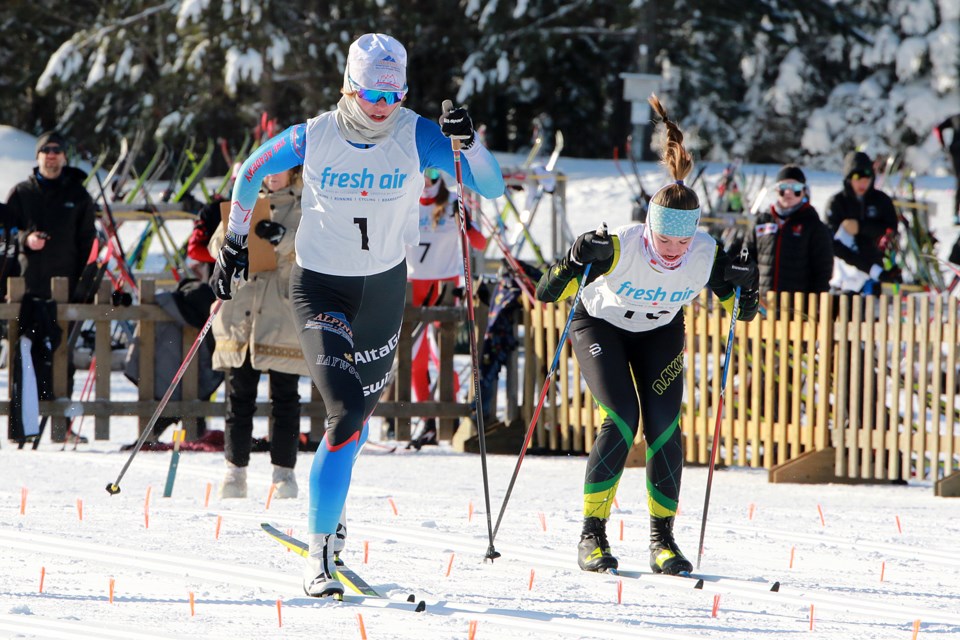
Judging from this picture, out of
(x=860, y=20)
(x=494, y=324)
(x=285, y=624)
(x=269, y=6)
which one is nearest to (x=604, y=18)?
(x=860, y=20)

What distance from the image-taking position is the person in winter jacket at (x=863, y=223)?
10273 millimetres

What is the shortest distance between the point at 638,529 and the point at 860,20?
24559 millimetres

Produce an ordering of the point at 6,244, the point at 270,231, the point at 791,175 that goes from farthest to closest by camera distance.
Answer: the point at 791,175, the point at 6,244, the point at 270,231

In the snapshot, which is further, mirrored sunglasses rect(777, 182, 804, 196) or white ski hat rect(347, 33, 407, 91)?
mirrored sunglasses rect(777, 182, 804, 196)

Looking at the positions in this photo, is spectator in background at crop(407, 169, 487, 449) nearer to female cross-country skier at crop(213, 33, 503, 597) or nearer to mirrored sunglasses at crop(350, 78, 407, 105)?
female cross-country skier at crop(213, 33, 503, 597)

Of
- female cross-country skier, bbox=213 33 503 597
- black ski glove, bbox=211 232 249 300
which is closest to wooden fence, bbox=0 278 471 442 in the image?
black ski glove, bbox=211 232 249 300

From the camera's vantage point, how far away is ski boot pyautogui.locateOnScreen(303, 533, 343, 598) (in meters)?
4.24

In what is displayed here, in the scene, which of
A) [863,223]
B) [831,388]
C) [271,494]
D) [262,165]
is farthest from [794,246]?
[262,165]

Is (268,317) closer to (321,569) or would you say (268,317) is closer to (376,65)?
(376,65)

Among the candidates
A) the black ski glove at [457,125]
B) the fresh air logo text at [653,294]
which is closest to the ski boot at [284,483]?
the fresh air logo text at [653,294]

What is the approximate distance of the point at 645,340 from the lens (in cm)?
513

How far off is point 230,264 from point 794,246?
4.84 m

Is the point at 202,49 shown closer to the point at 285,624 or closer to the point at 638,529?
the point at 638,529

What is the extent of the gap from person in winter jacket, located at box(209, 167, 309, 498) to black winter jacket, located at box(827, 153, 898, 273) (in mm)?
5056
